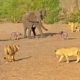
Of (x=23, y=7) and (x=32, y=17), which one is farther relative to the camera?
(x=23, y=7)

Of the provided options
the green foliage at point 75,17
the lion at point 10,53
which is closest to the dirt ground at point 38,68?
the lion at point 10,53

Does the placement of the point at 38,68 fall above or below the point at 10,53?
below

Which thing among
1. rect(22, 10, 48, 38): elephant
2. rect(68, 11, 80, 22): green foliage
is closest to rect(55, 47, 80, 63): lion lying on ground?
rect(22, 10, 48, 38): elephant

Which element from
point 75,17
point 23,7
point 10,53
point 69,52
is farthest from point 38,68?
point 23,7

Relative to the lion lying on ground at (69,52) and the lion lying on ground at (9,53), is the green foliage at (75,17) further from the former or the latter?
the lion lying on ground at (69,52)

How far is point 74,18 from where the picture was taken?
120 ft

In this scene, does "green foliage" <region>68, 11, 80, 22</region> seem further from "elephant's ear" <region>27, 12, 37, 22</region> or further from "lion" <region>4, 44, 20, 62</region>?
"lion" <region>4, 44, 20, 62</region>

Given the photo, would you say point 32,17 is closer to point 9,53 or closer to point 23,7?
point 9,53

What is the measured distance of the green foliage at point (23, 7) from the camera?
36406 mm

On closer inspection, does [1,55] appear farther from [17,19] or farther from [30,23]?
[17,19]

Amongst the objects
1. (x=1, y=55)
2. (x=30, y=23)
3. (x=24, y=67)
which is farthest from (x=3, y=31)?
(x=24, y=67)

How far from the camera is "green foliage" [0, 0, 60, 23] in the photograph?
1433 inches

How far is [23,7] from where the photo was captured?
39188 mm

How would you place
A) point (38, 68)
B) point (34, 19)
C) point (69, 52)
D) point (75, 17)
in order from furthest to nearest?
point (75, 17) < point (34, 19) < point (69, 52) < point (38, 68)
